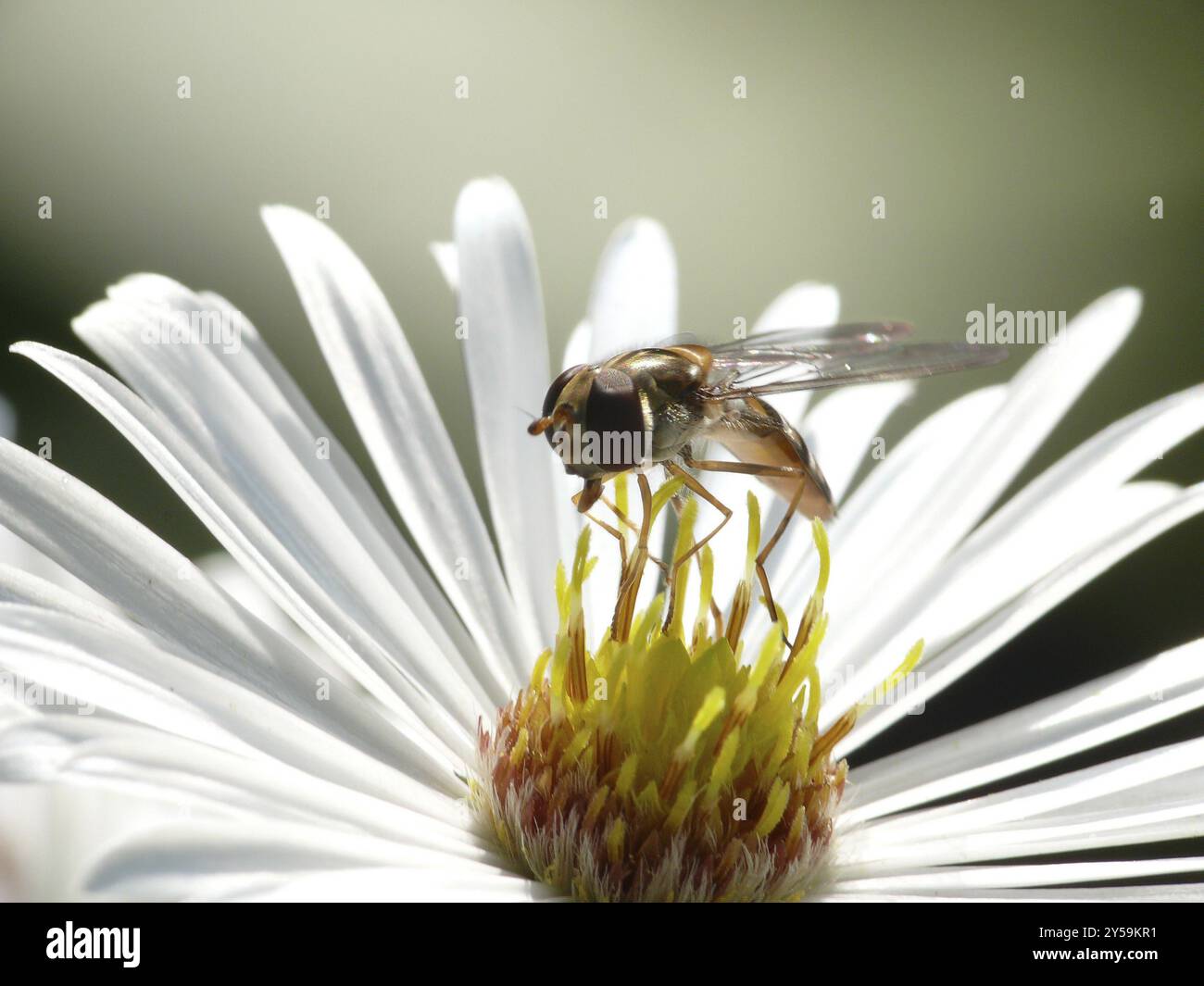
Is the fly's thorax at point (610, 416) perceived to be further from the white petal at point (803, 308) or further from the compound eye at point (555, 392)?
the white petal at point (803, 308)

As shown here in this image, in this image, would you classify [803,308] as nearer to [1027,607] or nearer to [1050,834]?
Answer: [1027,607]

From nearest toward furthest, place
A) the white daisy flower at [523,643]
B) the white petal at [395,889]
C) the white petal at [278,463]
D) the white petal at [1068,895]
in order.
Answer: the white petal at [395,889], the white daisy flower at [523,643], the white petal at [1068,895], the white petal at [278,463]

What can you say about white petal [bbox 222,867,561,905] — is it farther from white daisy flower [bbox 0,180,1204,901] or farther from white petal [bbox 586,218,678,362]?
white petal [bbox 586,218,678,362]

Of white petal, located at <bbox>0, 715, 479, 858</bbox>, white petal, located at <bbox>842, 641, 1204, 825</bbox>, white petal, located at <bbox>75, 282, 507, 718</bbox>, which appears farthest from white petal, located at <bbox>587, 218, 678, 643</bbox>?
white petal, located at <bbox>0, 715, 479, 858</bbox>

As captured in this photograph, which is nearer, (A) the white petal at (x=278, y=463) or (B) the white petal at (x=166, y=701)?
(B) the white petal at (x=166, y=701)

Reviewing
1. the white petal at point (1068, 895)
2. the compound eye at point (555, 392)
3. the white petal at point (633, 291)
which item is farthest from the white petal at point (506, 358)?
the white petal at point (1068, 895)

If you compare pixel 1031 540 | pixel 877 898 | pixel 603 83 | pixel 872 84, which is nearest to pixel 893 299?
pixel 872 84

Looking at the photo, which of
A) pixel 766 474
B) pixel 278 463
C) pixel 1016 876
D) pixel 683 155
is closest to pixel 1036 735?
pixel 1016 876

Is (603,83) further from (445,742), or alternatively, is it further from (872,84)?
(445,742)
